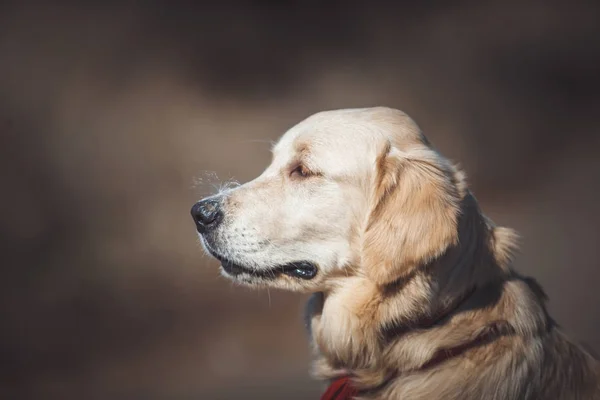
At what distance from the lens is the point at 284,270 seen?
9.50 feet

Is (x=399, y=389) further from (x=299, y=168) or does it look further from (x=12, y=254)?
(x=12, y=254)

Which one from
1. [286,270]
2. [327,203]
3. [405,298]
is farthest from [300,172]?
[405,298]

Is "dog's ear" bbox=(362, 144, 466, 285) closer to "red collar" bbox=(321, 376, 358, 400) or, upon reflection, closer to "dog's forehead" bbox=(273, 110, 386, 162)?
"dog's forehead" bbox=(273, 110, 386, 162)

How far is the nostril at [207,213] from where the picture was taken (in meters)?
2.86

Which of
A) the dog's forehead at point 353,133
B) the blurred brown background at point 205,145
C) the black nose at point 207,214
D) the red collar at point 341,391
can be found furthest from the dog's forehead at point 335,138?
the blurred brown background at point 205,145

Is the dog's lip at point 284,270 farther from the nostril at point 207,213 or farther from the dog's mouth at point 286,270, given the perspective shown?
the nostril at point 207,213

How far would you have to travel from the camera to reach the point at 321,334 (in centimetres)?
294

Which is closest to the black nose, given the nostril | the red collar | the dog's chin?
the nostril

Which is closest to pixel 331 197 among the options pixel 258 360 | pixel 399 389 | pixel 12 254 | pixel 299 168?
pixel 299 168

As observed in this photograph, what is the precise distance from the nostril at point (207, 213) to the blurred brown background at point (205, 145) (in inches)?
78.1

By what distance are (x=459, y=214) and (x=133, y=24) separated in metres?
4.05

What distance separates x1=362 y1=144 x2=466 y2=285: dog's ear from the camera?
8.46 ft

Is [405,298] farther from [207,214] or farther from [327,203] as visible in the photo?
[207,214]

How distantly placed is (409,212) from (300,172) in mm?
545
